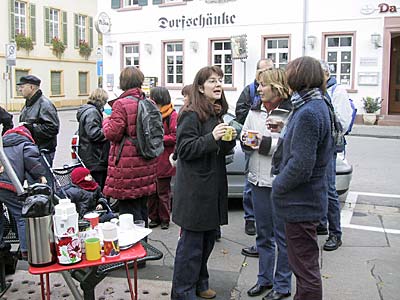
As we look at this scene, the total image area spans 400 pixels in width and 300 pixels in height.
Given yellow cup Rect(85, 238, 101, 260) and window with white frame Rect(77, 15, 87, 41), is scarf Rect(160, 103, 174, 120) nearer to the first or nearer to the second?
yellow cup Rect(85, 238, 101, 260)

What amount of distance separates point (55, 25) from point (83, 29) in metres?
2.69

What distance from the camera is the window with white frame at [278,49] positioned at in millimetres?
20875

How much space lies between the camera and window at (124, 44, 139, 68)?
25.1 meters

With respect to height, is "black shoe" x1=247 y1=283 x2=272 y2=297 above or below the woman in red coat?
below

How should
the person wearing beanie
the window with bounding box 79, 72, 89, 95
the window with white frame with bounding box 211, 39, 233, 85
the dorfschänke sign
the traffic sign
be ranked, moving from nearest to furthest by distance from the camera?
the person wearing beanie
the dorfschänke sign
the window with white frame with bounding box 211, 39, 233, 85
the traffic sign
the window with bounding box 79, 72, 89, 95

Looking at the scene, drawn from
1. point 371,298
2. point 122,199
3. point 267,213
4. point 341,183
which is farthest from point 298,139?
point 341,183

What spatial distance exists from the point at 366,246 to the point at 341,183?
1345mm

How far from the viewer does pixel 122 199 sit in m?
4.65

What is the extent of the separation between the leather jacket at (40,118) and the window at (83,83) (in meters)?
28.6

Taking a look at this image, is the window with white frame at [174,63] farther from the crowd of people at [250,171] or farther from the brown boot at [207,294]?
the brown boot at [207,294]

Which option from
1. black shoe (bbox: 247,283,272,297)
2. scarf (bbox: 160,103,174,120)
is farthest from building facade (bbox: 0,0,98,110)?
black shoe (bbox: 247,283,272,297)

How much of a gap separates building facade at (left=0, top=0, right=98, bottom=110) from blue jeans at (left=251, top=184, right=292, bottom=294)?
80.4 ft

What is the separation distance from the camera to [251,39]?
21.5m

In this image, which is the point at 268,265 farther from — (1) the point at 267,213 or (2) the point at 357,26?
(2) the point at 357,26
